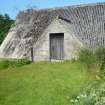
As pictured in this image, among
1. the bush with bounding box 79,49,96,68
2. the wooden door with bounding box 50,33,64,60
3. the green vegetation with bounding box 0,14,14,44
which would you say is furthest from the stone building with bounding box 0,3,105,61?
the green vegetation with bounding box 0,14,14,44

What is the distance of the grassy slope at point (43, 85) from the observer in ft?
62.8

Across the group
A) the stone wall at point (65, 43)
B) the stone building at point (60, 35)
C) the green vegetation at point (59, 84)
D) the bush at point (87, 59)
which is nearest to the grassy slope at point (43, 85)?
the green vegetation at point (59, 84)

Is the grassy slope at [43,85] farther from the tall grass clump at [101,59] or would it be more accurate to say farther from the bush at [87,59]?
the tall grass clump at [101,59]

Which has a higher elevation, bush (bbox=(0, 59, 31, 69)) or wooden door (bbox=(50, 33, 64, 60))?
wooden door (bbox=(50, 33, 64, 60))

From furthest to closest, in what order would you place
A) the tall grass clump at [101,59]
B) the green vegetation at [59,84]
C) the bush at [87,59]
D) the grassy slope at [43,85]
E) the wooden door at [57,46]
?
the wooden door at [57,46], the bush at [87,59], the tall grass clump at [101,59], the grassy slope at [43,85], the green vegetation at [59,84]

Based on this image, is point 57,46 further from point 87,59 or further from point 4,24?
point 4,24

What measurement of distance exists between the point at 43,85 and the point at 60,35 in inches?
547

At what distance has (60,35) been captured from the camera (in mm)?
36062

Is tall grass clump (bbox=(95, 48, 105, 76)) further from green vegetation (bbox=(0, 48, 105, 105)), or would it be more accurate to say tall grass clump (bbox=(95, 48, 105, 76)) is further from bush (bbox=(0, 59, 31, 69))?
bush (bbox=(0, 59, 31, 69))

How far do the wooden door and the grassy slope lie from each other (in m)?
6.57

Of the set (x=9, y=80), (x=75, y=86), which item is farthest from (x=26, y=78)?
(x=75, y=86)

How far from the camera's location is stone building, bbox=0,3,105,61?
34.9 m

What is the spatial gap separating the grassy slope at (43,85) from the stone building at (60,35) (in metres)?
6.03

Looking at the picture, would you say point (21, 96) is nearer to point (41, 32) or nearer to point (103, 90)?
point (103, 90)
